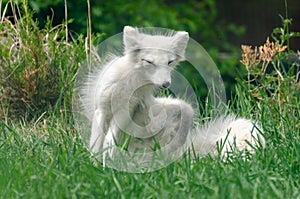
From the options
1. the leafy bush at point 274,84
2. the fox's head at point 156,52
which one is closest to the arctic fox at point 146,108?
the fox's head at point 156,52

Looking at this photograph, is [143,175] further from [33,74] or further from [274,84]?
[33,74]

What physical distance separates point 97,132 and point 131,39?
2.20 ft

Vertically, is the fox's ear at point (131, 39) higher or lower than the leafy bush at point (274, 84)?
higher

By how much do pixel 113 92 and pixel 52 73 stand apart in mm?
1595

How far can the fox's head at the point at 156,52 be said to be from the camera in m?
4.62

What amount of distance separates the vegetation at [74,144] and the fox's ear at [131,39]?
2.29ft

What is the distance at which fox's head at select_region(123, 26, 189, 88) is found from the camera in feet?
15.2

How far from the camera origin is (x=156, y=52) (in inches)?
184

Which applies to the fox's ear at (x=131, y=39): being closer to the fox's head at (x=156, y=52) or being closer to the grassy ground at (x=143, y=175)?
the fox's head at (x=156, y=52)

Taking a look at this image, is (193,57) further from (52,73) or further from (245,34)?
(245,34)

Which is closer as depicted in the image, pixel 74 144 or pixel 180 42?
pixel 180 42

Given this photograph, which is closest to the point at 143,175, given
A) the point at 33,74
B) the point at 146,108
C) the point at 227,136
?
the point at 146,108

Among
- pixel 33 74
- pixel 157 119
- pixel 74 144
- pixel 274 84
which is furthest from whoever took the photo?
pixel 33 74

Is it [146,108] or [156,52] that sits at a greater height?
[156,52]
